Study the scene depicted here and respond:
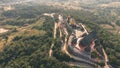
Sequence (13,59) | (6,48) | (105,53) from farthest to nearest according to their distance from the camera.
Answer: (6,48)
(13,59)
(105,53)

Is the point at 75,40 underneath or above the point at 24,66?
above

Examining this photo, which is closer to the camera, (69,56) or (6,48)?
(69,56)

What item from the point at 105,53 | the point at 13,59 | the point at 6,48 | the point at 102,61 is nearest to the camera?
the point at 102,61

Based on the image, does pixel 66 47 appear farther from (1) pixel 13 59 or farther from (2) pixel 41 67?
(1) pixel 13 59

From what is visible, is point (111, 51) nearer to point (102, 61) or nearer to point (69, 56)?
point (102, 61)

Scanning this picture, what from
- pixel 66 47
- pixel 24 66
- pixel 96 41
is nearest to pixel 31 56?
pixel 24 66

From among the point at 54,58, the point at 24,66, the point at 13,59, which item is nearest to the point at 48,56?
the point at 54,58

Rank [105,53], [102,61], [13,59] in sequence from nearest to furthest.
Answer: [102,61]
[105,53]
[13,59]

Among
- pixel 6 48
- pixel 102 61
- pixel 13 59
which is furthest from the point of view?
pixel 6 48

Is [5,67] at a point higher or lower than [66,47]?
lower
